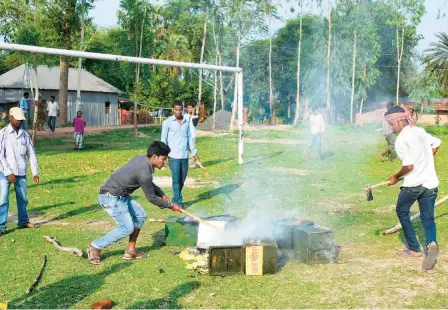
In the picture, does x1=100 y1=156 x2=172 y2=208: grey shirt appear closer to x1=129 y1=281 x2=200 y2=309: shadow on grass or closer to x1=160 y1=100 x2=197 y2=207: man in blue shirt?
x1=129 y1=281 x2=200 y2=309: shadow on grass

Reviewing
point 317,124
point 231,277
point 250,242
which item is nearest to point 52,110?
point 317,124

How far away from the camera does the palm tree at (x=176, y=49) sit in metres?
58.8

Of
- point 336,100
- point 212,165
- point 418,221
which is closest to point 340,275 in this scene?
point 418,221

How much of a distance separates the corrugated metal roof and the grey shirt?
36.5m

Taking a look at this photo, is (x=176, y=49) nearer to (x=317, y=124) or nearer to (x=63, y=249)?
(x=317, y=124)

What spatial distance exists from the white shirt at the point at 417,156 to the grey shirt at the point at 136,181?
3258 millimetres

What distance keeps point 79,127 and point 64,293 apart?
56.8ft

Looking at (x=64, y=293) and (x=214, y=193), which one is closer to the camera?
(x=64, y=293)

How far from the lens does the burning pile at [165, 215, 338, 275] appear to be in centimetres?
621

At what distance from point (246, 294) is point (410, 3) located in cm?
5339

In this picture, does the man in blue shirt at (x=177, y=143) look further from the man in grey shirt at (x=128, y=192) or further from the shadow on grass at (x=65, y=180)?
the shadow on grass at (x=65, y=180)

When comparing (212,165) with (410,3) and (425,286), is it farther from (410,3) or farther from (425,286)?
(410,3)

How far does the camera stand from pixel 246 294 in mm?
5637

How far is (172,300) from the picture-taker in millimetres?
5461
